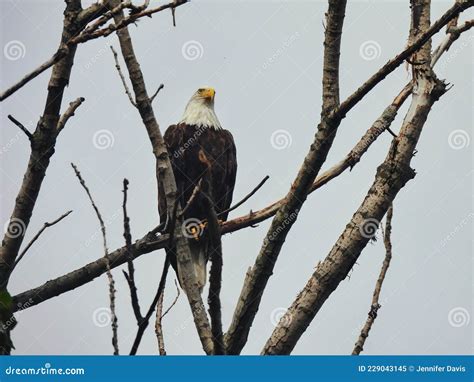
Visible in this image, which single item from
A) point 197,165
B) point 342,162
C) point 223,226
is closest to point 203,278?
point 197,165

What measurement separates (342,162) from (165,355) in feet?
4.71

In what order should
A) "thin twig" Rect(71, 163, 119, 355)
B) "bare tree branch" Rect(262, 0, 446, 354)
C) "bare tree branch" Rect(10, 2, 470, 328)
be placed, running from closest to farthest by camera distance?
"thin twig" Rect(71, 163, 119, 355) < "bare tree branch" Rect(262, 0, 446, 354) < "bare tree branch" Rect(10, 2, 470, 328)

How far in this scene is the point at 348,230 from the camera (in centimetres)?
342

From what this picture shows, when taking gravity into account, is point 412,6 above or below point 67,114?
above

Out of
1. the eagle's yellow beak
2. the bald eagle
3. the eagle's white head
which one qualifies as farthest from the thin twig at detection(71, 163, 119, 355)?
the eagle's yellow beak

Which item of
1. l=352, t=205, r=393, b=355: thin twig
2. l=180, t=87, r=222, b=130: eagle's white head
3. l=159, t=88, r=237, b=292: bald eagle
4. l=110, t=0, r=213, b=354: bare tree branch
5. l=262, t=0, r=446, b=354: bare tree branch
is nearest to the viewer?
l=110, t=0, r=213, b=354: bare tree branch

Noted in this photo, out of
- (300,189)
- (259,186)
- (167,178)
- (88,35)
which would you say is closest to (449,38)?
(300,189)

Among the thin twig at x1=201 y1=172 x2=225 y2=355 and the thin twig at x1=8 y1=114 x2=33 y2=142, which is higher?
the thin twig at x1=8 y1=114 x2=33 y2=142

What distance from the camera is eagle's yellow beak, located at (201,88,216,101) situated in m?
7.73

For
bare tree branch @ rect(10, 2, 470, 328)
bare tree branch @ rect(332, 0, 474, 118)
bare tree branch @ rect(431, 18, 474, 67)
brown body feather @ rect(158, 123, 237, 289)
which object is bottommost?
bare tree branch @ rect(332, 0, 474, 118)

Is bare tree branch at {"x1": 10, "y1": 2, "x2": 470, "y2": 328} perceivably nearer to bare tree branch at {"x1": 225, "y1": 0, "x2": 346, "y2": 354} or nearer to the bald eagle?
bare tree branch at {"x1": 225, "y1": 0, "x2": 346, "y2": 354}

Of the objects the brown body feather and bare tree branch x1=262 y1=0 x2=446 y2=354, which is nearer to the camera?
bare tree branch x1=262 y1=0 x2=446 y2=354

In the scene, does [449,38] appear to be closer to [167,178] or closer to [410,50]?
[410,50]

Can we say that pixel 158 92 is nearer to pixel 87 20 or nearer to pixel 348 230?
pixel 87 20
